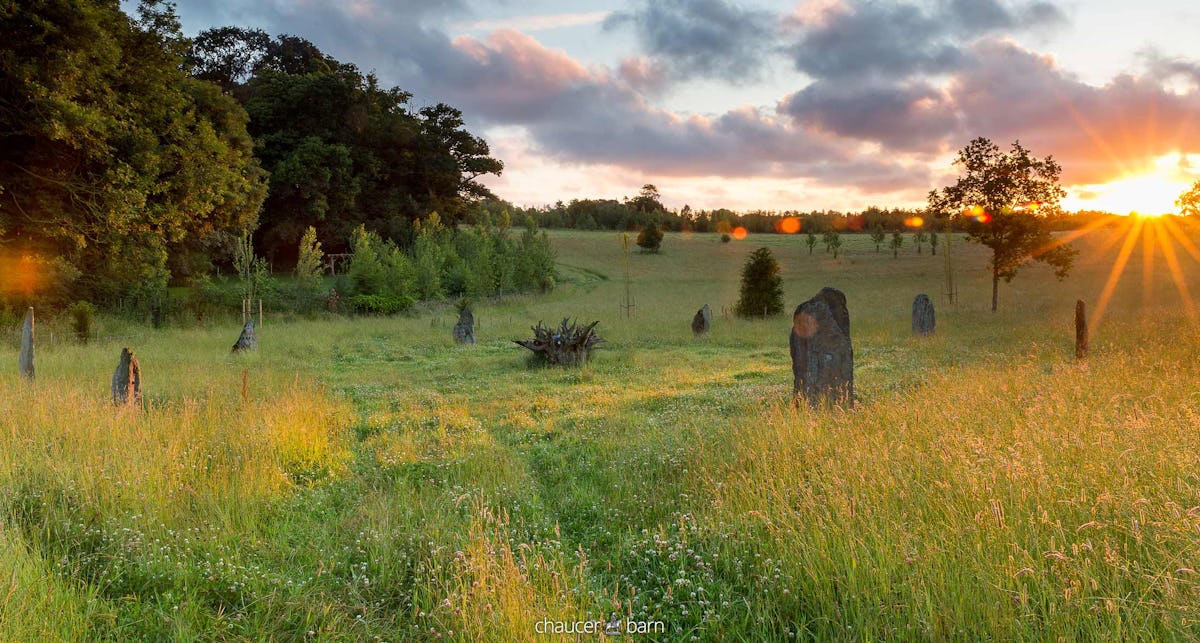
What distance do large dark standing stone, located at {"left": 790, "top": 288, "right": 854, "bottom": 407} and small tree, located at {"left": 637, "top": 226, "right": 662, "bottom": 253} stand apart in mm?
71062

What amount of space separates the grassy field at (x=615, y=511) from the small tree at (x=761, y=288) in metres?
17.3

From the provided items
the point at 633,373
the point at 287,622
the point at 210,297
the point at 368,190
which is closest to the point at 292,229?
the point at 368,190

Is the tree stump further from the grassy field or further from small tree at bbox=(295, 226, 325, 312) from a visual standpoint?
small tree at bbox=(295, 226, 325, 312)

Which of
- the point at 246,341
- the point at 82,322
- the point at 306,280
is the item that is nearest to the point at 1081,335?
the point at 246,341

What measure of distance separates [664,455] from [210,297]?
95.5 feet

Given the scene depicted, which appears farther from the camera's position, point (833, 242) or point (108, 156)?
point (833, 242)

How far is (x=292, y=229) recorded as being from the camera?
3884cm

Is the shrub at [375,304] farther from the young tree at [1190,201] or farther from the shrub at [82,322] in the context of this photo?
the young tree at [1190,201]

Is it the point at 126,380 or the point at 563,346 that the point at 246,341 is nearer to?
the point at 126,380

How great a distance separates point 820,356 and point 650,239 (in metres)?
71.7

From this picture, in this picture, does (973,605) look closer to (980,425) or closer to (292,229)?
(980,425)

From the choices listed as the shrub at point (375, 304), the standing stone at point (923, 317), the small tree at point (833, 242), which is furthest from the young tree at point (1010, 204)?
the small tree at point (833, 242)

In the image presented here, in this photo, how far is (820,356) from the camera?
30.8ft

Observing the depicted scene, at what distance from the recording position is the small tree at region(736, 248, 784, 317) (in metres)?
28.6
